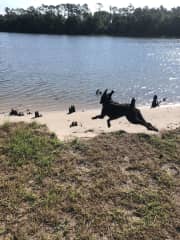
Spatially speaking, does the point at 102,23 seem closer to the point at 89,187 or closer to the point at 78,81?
the point at 78,81

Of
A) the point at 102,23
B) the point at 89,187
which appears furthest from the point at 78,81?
the point at 102,23

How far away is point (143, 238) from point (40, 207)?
163 centimetres

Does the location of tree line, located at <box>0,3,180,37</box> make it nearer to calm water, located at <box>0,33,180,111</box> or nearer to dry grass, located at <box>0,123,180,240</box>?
calm water, located at <box>0,33,180,111</box>

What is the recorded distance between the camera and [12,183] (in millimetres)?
5723

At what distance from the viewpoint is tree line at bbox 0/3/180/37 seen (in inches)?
3583

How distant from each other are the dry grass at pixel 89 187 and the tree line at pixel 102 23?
290ft

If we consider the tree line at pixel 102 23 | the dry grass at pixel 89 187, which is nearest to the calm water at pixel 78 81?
the dry grass at pixel 89 187

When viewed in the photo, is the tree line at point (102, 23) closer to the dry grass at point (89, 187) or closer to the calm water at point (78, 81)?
the calm water at point (78, 81)

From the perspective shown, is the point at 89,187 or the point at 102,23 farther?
the point at 102,23

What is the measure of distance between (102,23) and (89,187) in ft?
314

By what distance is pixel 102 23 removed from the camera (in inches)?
3809

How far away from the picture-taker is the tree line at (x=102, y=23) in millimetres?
91000

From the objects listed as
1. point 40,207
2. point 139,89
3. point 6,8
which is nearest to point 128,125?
point 40,207

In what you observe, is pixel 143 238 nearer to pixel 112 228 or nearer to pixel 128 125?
pixel 112 228
